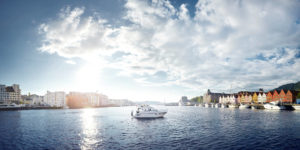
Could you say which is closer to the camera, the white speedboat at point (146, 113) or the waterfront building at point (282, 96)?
the white speedboat at point (146, 113)

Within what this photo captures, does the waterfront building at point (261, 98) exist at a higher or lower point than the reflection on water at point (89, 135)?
lower

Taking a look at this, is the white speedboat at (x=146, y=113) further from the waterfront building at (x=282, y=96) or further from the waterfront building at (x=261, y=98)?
the waterfront building at (x=261, y=98)

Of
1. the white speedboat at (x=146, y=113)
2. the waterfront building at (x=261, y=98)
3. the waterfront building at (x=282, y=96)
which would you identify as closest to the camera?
the white speedboat at (x=146, y=113)

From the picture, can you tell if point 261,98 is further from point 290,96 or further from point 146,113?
point 146,113

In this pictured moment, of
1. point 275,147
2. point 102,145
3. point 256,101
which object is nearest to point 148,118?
point 102,145

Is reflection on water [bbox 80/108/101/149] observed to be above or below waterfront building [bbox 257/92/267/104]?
above

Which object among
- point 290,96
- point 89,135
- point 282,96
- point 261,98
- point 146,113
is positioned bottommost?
point 261,98

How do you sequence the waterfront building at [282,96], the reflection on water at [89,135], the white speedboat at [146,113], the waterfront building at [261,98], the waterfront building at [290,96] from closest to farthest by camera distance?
1. the reflection on water at [89,135]
2. the white speedboat at [146,113]
3. the waterfront building at [290,96]
4. the waterfront building at [282,96]
5. the waterfront building at [261,98]

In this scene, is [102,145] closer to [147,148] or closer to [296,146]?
[147,148]

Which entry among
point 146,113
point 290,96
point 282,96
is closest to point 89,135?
point 146,113

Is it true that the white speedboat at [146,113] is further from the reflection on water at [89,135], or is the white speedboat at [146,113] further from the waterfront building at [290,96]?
the waterfront building at [290,96]

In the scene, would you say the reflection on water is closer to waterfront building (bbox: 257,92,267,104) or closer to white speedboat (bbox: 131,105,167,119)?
white speedboat (bbox: 131,105,167,119)

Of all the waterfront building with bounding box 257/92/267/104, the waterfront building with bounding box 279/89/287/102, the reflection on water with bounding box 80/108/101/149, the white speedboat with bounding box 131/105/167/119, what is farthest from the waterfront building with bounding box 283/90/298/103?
the reflection on water with bounding box 80/108/101/149

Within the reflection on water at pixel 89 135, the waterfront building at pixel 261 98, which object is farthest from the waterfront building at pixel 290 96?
the reflection on water at pixel 89 135
